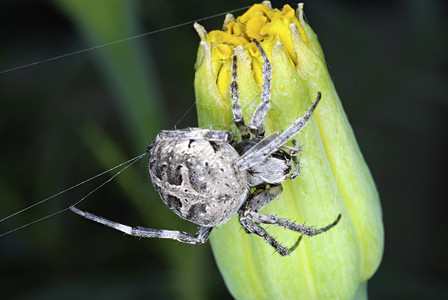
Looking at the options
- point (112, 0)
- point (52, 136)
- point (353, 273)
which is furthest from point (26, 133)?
→ point (353, 273)

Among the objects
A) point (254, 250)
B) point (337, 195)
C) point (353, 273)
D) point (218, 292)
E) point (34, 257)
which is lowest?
point (218, 292)

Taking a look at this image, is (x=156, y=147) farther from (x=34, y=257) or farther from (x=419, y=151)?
(x=419, y=151)

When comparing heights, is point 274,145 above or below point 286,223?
above

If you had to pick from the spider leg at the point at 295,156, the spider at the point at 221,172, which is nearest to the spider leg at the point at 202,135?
the spider at the point at 221,172

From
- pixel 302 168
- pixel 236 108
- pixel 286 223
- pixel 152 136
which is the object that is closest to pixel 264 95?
pixel 236 108

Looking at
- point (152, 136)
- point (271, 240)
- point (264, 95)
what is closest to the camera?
point (264, 95)

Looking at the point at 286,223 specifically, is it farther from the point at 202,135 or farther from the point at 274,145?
the point at 202,135
